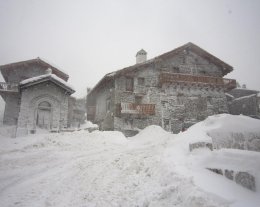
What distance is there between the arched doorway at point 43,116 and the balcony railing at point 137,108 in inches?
277

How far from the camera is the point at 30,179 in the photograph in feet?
28.0

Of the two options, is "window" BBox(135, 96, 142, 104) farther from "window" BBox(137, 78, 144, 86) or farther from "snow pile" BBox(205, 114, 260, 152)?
"snow pile" BBox(205, 114, 260, 152)

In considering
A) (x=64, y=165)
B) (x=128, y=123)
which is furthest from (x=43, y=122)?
(x=64, y=165)

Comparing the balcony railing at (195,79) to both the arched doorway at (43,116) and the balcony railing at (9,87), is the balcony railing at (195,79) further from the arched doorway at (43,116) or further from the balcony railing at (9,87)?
the balcony railing at (9,87)

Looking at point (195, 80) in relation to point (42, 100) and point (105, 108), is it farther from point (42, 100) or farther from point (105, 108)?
point (42, 100)

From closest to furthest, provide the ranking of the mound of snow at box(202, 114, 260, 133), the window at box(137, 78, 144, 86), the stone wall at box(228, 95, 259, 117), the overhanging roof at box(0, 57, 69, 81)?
the mound of snow at box(202, 114, 260, 133) → the window at box(137, 78, 144, 86) → the overhanging roof at box(0, 57, 69, 81) → the stone wall at box(228, 95, 259, 117)

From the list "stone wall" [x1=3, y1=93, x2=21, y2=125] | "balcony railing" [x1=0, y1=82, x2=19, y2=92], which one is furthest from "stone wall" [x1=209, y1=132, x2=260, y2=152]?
"stone wall" [x1=3, y1=93, x2=21, y2=125]

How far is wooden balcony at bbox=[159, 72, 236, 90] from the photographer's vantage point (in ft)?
78.5

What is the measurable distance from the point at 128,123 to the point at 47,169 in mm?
12853

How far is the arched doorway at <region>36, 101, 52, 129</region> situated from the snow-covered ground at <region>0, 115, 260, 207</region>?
8299 millimetres

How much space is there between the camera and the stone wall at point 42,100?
20005 mm

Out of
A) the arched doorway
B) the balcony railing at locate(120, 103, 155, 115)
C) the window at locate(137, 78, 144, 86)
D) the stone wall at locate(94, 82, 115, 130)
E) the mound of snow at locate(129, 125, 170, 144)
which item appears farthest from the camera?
the window at locate(137, 78, 144, 86)

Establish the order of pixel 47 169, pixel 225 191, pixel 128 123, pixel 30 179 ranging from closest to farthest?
1. pixel 225 191
2. pixel 30 179
3. pixel 47 169
4. pixel 128 123

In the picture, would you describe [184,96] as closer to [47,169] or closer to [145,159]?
[145,159]
